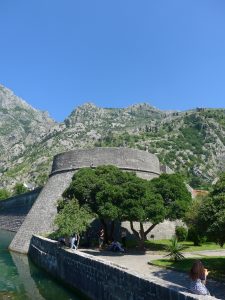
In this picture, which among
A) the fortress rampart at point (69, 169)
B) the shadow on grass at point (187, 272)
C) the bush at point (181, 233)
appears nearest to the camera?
the shadow on grass at point (187, 272)

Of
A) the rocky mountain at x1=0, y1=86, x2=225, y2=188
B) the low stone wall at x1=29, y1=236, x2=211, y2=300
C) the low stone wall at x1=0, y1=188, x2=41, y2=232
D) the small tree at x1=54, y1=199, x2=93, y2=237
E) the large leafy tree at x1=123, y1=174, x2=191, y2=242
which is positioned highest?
the rocky mountain at x1=0, y1=86, x2=225, y2=188

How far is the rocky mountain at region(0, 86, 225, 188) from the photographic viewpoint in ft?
336

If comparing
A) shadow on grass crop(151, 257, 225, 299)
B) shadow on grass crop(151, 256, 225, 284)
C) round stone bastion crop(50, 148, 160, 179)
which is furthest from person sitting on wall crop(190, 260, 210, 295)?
round stone bastion crop(50, 148, 160, 179)

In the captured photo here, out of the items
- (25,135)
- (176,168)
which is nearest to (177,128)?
(176,168)

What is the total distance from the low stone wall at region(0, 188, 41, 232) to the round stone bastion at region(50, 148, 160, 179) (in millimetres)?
19368

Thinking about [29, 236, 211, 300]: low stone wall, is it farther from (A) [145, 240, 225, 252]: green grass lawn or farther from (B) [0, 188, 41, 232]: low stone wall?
(B) [0, 188, 41, 232]: low stone wall

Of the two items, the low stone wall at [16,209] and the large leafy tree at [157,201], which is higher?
the low stone wall at [16,209]

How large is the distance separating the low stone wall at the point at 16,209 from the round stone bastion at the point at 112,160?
19.4m

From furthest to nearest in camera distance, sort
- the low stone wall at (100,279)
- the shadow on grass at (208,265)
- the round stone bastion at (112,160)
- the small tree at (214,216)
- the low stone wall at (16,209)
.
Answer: the low stone wall at (16,209) < the round stone bastion at (112,160) < the shadow on grass at (208,265) < the small tree at (214,216) < the low stone wall at (100,279)

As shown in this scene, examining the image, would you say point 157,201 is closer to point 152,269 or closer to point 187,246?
point 187,246

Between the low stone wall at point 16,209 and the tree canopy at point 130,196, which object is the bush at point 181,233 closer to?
the tree canopy at point 130,196

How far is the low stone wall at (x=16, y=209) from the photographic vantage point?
2188 inches

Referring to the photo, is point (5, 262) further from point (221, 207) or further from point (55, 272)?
point (221, 207)

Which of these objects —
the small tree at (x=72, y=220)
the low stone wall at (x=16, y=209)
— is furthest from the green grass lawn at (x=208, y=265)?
the low stone wall at (x=16, y=209)
